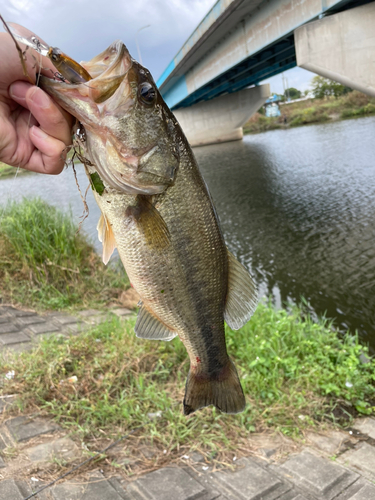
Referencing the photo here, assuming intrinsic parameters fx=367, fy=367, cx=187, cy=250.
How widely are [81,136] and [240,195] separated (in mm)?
14283

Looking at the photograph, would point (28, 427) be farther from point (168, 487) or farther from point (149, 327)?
point (149, 327)

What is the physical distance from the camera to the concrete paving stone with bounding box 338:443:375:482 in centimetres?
309

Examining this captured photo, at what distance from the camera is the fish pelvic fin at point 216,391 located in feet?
7.11

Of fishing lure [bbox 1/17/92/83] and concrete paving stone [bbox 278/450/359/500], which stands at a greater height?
fishing lure [bbox 1/17/92/83]

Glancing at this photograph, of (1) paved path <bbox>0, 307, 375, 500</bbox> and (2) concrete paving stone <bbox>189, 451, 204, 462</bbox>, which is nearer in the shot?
(1) paved path <bbox>0, 307, 375, 500</bbox>

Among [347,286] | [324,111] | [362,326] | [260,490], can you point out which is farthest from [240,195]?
[324,111]

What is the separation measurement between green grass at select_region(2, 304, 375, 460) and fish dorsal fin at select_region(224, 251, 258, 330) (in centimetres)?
179

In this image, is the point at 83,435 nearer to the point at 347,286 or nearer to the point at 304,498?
the point at 304,498

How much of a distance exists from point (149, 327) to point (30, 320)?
423cm

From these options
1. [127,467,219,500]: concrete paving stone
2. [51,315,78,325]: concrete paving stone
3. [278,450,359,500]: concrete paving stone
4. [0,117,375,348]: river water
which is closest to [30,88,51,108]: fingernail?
[0,117,375,348]: river water

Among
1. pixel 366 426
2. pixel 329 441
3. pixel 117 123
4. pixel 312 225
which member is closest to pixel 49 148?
pixel 117 123

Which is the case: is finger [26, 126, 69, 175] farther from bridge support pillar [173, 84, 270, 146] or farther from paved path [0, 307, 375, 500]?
bridge support pillar [173, 84, 270, 146]

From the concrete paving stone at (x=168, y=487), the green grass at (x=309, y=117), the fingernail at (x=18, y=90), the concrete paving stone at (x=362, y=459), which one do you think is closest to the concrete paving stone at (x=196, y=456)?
the concrete paving stone at (x=168, y=487)

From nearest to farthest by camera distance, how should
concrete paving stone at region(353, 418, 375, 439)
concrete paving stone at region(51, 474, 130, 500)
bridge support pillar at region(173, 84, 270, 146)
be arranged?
1. concrete paving stone at region(51, 474, 130, 500)
2. concrete paving stone at region(353, 418, 375, 439)
3. bridge support pillar at region(173, 84, 270, 146)
